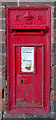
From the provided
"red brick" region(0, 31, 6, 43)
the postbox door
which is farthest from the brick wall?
the postbox door

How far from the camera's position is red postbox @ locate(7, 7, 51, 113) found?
2.05 metres

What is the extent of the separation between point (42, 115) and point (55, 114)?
189mm

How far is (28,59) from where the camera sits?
2.10 metres

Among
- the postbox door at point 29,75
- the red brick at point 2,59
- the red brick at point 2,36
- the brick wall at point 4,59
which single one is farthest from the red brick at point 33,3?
the red brick at point 2,59

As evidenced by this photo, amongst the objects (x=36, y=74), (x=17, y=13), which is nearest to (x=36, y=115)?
(x=36, y=74)

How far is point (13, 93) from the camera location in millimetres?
2139

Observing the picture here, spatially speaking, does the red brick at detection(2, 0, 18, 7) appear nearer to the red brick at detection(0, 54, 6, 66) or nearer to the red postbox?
the red postbox

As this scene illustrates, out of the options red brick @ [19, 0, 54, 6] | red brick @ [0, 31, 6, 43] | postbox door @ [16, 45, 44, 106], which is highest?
red brick @ [19, 0, 54, 6]

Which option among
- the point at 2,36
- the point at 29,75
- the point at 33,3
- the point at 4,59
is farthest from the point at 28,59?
the point at 33,3

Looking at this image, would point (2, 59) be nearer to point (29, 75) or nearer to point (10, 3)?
point (29, 75)

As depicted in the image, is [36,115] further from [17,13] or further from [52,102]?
[17,13]

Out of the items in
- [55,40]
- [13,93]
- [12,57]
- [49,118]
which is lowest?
[49,118]

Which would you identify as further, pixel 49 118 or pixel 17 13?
pixel 49 118

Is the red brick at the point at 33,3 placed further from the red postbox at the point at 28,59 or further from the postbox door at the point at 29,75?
the postbox door at the point at 29,75
